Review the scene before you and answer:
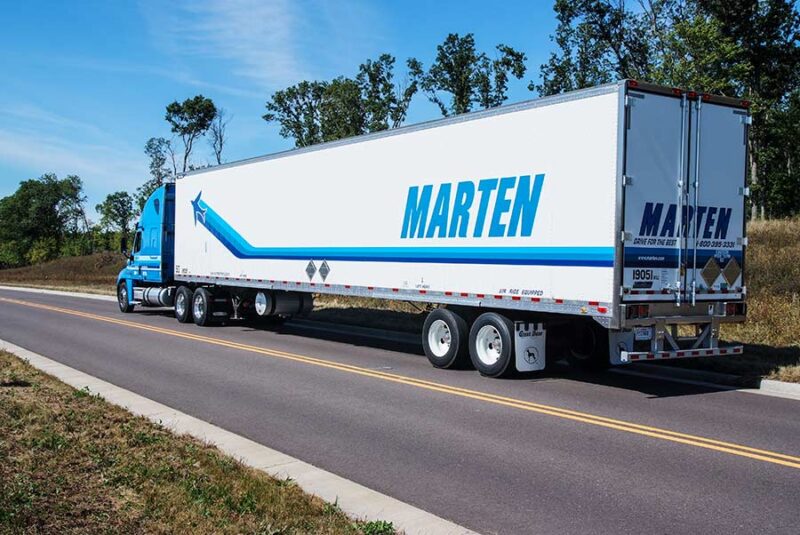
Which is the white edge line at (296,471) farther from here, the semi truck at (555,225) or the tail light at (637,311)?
the tail light at (637,311)

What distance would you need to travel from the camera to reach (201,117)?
74938mm

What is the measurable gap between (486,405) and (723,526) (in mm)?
4376

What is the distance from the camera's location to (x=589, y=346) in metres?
12.3

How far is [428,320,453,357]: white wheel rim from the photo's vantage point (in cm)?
1275

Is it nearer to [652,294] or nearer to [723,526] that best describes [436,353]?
[652,294]

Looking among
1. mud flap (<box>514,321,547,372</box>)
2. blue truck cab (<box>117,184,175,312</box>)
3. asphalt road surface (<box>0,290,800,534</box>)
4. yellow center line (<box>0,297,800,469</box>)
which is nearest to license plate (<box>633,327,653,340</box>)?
asphalt road surface (<box>0,290,800,534</box>)

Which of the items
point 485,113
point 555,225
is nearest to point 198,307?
point 485,113

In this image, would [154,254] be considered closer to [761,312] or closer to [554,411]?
[761,312]

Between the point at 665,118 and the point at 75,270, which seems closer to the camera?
the point at 665,118

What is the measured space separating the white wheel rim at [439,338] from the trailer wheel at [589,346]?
6.80ft

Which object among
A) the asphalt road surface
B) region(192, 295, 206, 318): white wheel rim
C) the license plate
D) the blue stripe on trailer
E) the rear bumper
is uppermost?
the blue stripe on trailer

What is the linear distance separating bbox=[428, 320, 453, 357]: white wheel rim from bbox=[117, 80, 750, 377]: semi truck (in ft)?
0.08

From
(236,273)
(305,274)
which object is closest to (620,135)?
(305,274)

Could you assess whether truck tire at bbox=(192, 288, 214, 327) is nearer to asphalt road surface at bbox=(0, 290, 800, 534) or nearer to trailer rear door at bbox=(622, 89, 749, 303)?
asphalt road surface at bbox=(0, 290, 800, 534)
